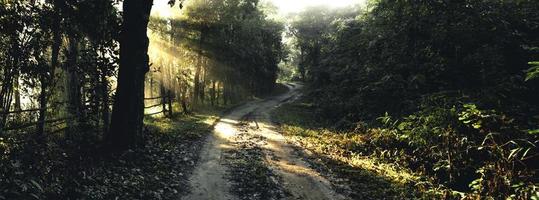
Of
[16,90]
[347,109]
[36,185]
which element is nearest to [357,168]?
[36,185]

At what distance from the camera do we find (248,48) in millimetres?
50844

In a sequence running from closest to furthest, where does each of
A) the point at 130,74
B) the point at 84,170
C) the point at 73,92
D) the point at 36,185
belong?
the point at 36,185, the point at 84,170, the point at 130,74, the point at 73,92

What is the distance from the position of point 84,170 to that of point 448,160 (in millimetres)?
8969

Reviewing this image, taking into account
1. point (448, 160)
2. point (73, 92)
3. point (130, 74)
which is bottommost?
point (448, 160)

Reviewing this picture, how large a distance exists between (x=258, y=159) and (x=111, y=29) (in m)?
6.24

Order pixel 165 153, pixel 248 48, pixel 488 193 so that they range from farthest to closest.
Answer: pixel 248 48, pixel 165 153, pixel 488 193

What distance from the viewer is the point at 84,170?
9359 mm

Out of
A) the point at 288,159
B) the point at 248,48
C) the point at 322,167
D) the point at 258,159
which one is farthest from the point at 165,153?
the point at 248,48

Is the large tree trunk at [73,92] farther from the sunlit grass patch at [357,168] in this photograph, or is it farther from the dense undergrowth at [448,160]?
the dense undergrowth at [448,160]

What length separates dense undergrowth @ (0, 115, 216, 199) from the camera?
294 inches

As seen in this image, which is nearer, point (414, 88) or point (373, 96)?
point (414, 88)

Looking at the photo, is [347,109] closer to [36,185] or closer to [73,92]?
[73,92]

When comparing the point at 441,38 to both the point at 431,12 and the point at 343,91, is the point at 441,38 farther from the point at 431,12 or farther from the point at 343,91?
the point at 343,91

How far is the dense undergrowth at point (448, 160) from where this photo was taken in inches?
356
